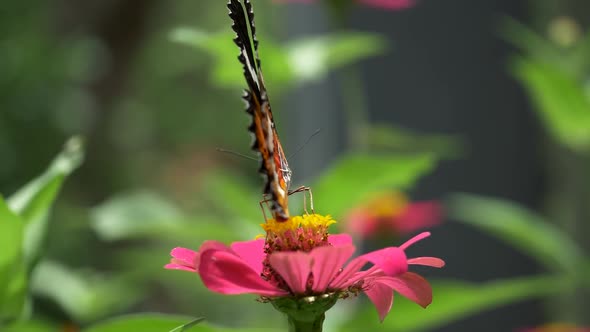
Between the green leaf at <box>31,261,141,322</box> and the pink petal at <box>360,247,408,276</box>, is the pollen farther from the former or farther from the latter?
the green leaf at <box>31,261,141,322</box>

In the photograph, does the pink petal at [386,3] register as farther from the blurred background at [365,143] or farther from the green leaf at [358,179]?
the green leaf at [358,179]

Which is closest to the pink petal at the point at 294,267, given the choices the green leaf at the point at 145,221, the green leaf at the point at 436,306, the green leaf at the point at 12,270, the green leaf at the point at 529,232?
the green leaf at the point at 12,270

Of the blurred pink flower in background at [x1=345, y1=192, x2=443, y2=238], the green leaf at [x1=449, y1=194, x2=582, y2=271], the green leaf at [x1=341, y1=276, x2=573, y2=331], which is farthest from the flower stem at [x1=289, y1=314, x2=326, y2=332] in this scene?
the blurred pink flower in background at [x1=345, y1=192, x2=443, y2=238]

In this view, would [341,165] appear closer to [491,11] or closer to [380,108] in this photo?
[380,108]

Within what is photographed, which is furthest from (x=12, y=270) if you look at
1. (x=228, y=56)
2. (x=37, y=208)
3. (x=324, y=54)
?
(x=324, y=54)

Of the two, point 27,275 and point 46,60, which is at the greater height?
point 46,60

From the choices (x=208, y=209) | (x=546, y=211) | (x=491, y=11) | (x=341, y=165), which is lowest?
(x=341, y=165)

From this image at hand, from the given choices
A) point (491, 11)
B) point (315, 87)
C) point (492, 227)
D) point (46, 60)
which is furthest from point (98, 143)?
point (492, 227)
